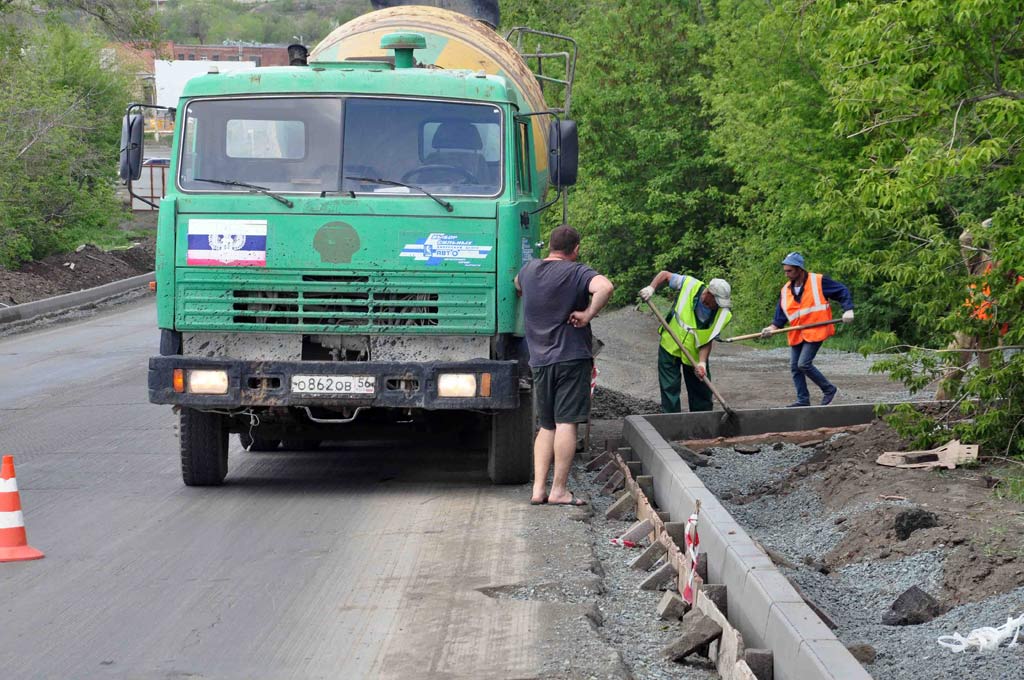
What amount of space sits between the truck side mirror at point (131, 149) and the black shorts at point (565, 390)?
316 cm

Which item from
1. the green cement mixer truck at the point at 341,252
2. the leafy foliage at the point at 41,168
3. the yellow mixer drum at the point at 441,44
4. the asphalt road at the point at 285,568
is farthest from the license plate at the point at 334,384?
the leafy foliage at the point at 41,168

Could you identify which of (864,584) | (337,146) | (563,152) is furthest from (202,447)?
(864,584)

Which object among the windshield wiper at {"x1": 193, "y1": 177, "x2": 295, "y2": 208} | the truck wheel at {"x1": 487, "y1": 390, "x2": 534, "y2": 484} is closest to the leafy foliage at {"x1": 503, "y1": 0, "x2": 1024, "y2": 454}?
the truck wheel at {"x1": 487, "y1": 390, "x2": 534, "y2": 484}

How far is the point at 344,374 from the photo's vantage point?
8.34m

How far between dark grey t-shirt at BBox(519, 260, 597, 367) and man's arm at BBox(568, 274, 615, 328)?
0.04 meters

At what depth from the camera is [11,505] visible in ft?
23.0

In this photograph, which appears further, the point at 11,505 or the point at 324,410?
the point at 324,410

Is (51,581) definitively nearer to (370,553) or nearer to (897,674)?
(370,553)

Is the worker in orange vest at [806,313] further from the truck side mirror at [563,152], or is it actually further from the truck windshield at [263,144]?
the truck windshield at [263,144]

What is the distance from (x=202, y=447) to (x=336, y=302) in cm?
155

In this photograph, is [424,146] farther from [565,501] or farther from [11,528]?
[11,528]

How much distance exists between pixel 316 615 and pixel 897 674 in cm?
258

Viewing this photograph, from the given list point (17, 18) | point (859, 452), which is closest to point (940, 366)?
point (859, 452)

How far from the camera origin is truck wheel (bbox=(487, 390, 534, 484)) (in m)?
8.95
